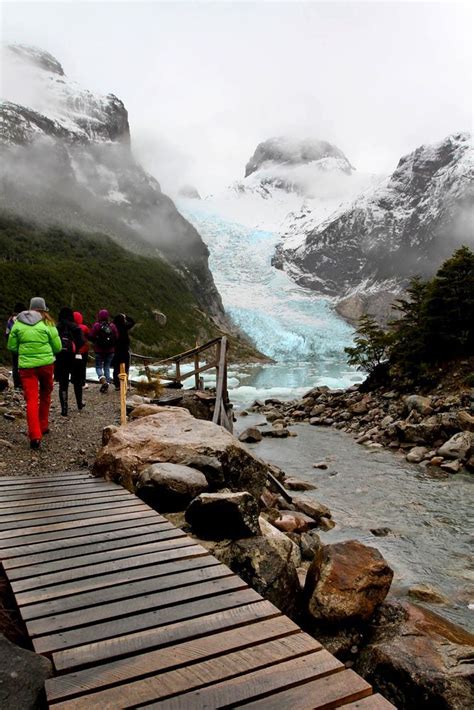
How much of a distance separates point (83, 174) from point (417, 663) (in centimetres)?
10882

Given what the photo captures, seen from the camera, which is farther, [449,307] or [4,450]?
[449,307]

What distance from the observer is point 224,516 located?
4230 mm

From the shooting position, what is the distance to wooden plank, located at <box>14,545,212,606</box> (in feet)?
9.18

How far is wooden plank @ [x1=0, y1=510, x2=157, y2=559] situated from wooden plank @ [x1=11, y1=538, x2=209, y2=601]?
54cm

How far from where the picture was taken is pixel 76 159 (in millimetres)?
101500

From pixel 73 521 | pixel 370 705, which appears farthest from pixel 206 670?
pixel 73 521

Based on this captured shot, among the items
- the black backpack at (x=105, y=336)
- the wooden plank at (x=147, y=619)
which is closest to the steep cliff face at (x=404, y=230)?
the black backpack at (x=105, y=336)

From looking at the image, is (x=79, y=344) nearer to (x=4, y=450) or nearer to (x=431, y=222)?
(x=4, y=450)

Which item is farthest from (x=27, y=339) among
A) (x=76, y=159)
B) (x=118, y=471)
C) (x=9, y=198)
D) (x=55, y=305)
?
(x=76, y=159)

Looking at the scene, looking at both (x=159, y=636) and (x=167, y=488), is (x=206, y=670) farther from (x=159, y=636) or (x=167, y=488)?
(x=167, y=488)

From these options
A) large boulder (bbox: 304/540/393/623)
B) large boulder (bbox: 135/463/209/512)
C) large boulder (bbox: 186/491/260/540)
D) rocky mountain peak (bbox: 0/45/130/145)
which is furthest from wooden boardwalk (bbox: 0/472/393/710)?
rocky mountain peak (bbox: 0/45/130/145)

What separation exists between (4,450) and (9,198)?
256ft

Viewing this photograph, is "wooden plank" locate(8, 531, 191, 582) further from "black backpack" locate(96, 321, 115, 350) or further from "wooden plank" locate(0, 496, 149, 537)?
"black backpack" locate(96, 321, 115, 350)

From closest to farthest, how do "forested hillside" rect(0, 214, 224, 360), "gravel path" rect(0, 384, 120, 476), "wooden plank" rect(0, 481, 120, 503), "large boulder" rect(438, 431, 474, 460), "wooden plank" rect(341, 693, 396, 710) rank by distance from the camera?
1. "wooden plank" rect(341, 693, 396, 710)
2. "wooden plank" rect(0, 481, 120, 503)
3. "gravel path" rect(0, 384, 120, 476)
4. "large boulder" rect(438, 431, 474, 460)
5. "forested hillside" rect(0, 214, 224, 360)
